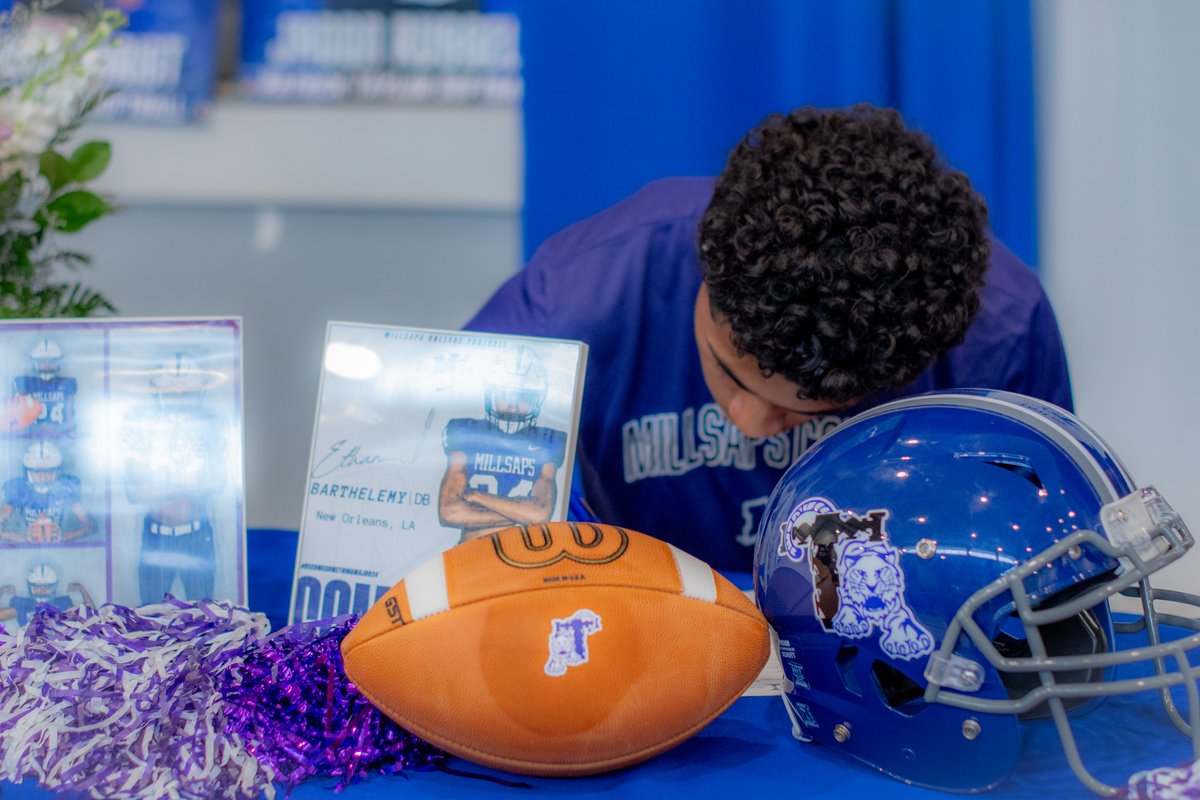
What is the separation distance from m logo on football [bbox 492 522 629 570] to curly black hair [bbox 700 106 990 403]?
8.7 inches

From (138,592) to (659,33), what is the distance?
4.37 feet

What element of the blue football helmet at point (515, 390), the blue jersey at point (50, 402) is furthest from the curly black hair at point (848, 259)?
the blue jersey at point (50, 402)

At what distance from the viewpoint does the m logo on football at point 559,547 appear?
0.72m

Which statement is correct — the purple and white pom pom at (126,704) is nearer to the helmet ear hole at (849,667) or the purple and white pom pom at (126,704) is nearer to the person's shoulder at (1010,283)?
the helmet ear hole at (849,667)

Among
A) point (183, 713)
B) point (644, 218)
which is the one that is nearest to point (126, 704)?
point (183, 713)

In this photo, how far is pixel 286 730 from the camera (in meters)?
0.71

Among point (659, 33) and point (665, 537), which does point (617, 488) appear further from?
point (659, 33)

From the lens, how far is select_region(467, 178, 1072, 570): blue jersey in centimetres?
110

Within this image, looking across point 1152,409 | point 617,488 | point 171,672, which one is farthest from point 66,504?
point 1152,409

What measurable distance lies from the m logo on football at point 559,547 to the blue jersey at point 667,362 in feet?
1.30

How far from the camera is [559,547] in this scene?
0.73 metres

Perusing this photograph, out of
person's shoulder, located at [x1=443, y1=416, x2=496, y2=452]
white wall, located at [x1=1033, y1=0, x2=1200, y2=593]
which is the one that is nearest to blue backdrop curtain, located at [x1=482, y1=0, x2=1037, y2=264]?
white wall, located at [x1=1033, y1=0, x2=1200, y2=593]

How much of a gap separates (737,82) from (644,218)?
77 cm

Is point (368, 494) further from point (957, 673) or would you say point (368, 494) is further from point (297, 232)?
point (297, 232)
